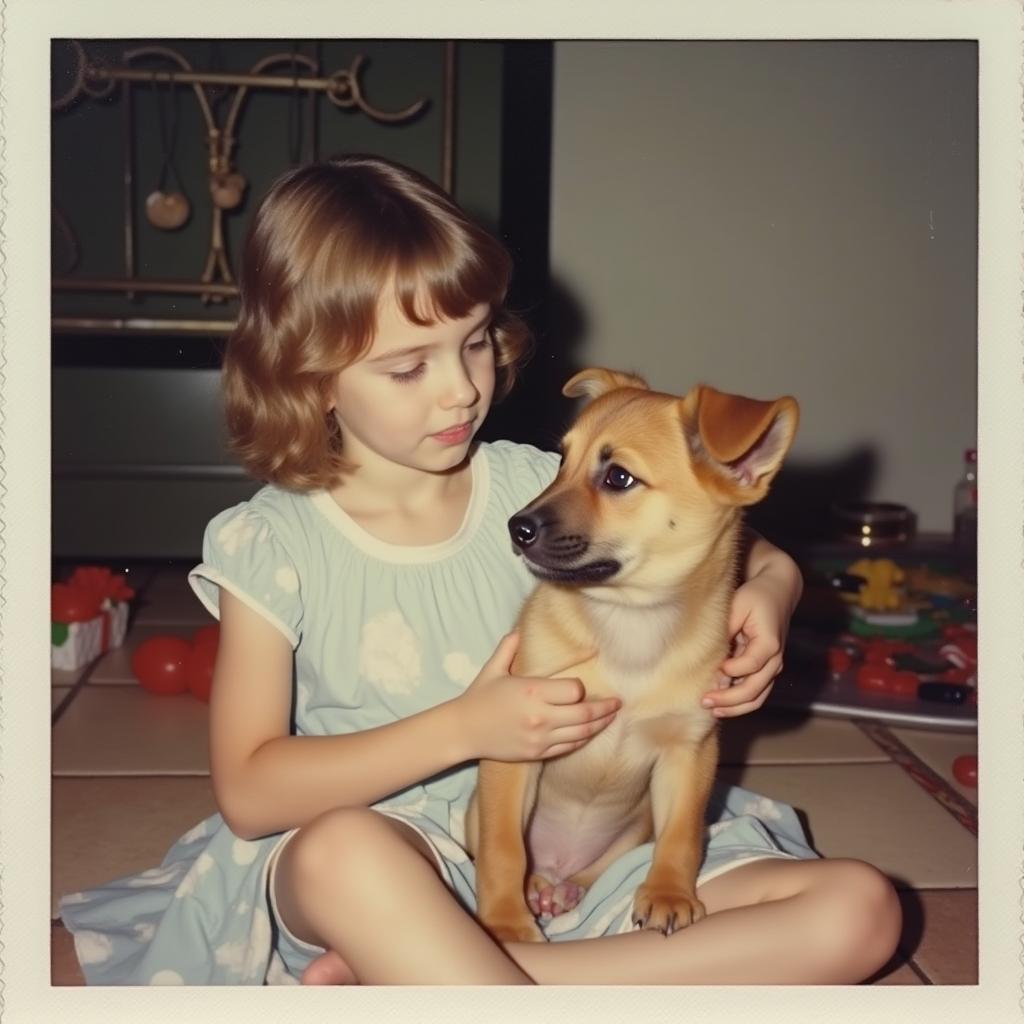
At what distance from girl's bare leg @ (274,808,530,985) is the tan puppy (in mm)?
113

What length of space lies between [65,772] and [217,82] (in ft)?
5.77

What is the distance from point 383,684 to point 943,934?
710mm

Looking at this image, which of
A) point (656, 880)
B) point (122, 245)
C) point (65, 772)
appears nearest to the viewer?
point (656, 880)

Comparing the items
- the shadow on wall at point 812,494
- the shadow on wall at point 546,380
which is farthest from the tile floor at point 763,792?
the shadow on wall at point 812,494

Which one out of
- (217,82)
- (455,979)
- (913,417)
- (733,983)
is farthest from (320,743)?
(913,417)

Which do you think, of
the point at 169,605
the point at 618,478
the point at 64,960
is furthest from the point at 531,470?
the point at 169,605

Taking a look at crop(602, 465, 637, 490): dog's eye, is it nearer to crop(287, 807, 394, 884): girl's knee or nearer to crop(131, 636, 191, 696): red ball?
crop(287, 807, 394, 884): girl's knee

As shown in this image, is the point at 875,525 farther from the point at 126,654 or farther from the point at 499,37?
the point at 499,37

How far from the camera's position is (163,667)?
7.30 ft

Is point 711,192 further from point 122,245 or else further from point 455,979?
point 455,979

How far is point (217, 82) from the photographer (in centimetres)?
290

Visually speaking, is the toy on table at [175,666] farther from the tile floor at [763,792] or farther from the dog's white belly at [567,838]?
the dog's white belly at [567,838]

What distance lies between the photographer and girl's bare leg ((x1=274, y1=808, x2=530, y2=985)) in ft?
3.63

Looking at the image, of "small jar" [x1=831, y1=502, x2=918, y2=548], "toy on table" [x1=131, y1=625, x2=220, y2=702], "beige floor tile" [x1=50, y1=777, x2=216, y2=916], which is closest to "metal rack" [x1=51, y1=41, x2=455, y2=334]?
"toy on table" [x1=131, y1=625, x2=220, y2=702]
